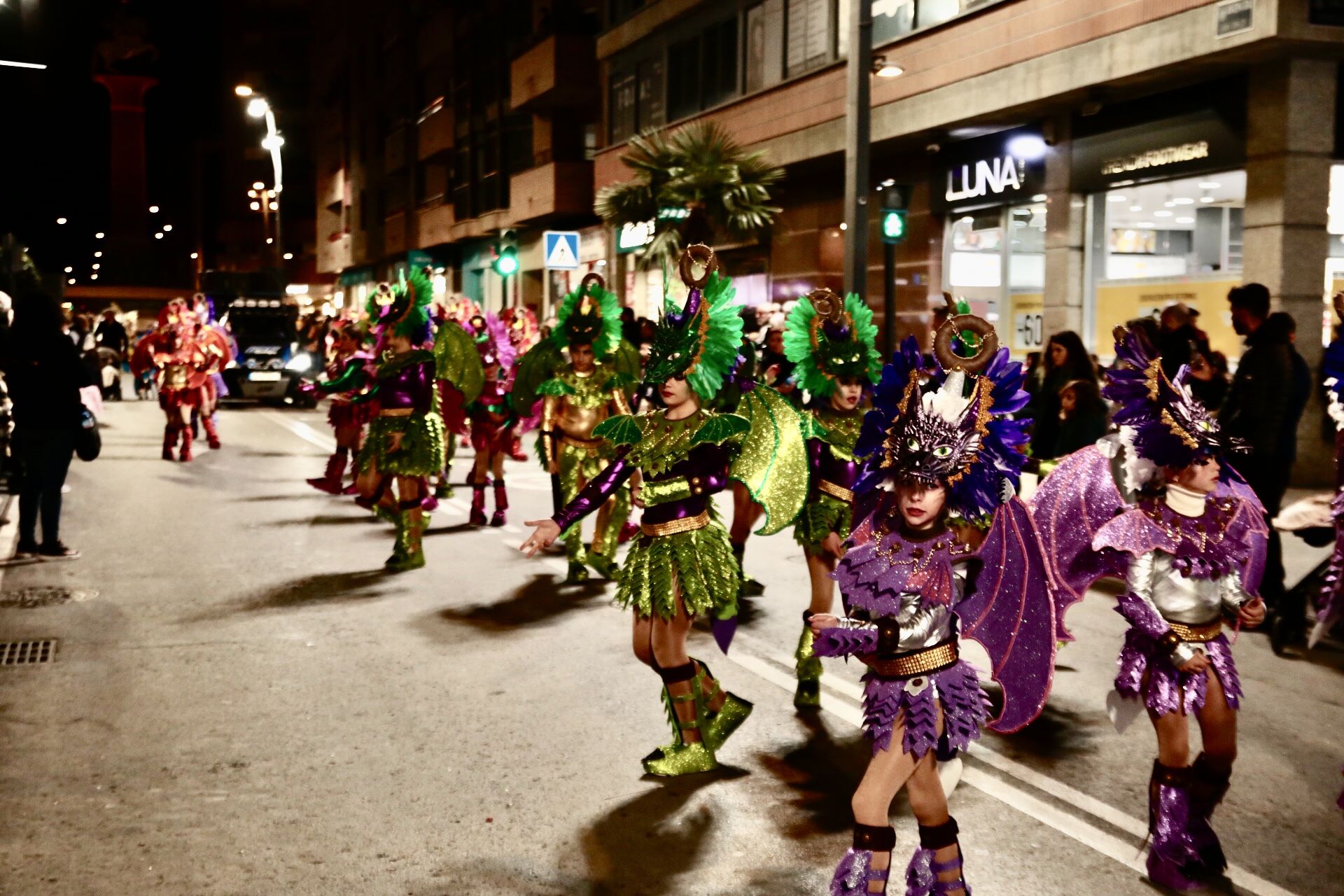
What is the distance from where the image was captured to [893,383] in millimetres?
4043

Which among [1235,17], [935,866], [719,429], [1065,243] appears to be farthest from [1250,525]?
[1065,243]

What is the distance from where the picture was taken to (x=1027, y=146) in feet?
64.0

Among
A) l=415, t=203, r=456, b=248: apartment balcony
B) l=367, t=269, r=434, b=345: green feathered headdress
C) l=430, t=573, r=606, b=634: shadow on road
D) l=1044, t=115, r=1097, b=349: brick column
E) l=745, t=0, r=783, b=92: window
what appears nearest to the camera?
l=430, t=573, r=606, b=634: shadow on road

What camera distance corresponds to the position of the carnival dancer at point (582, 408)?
9.71 meters

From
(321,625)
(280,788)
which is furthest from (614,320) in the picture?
(280,788)

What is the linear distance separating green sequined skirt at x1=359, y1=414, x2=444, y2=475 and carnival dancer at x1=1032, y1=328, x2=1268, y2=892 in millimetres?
6628

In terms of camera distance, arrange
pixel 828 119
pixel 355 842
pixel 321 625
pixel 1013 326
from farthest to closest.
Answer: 1. pixel 828 119
2. pixel 1013 326
3. pixel 321 625
4. pixel 355 842

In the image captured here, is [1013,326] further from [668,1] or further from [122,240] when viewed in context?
[122,240]

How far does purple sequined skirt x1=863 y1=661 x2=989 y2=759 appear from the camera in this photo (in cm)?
385

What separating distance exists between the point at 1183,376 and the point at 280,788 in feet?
→ 12.7

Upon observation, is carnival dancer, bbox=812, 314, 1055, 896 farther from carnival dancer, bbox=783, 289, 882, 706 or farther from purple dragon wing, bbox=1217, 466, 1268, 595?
carnival dancer, bbox=783, 289, 882, 706

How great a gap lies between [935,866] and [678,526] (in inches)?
83.6

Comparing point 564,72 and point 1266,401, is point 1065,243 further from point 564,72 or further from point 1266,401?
point 564,72

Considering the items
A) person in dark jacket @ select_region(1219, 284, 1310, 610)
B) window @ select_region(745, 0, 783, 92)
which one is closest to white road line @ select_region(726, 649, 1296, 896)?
person in dark jacket @ select_region(1219, 284, 1310, 610)
